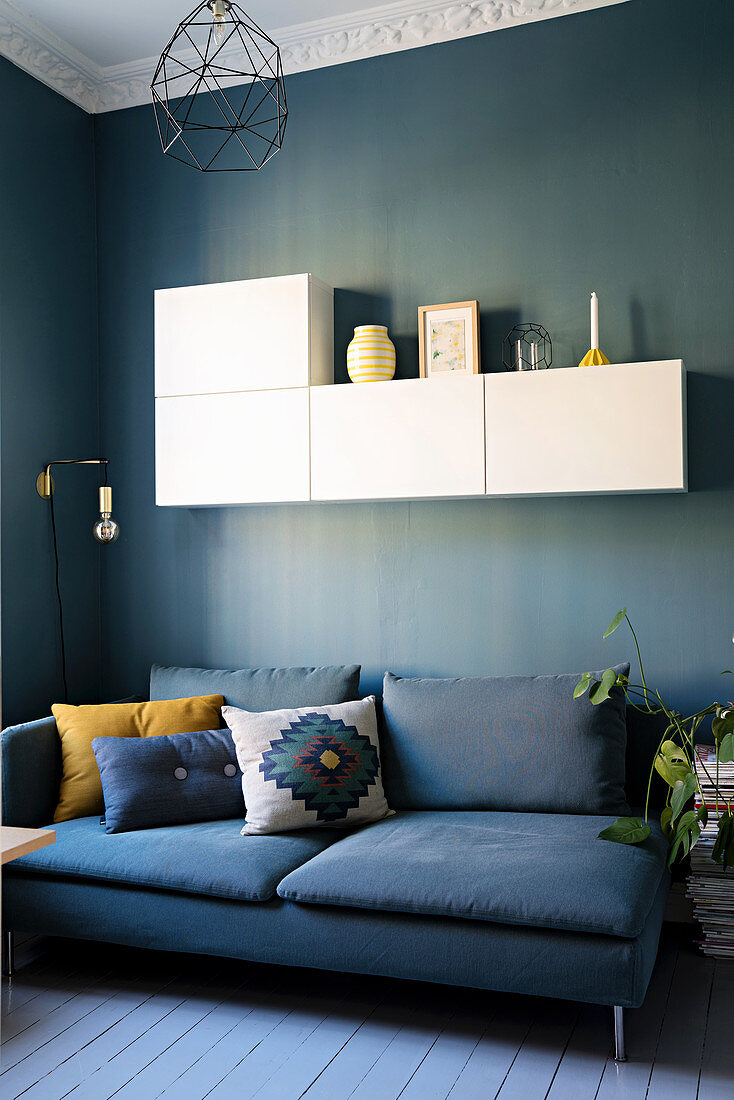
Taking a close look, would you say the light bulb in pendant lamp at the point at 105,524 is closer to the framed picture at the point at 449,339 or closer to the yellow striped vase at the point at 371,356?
the yellow striped vase at the point at 371,356

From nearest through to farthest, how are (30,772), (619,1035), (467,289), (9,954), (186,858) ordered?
(619,1035) → (186,858) → (9,954) → (30,772) → (467,289)

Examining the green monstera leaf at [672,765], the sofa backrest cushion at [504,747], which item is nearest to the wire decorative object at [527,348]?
the sofa backrest cushion at [504,747]

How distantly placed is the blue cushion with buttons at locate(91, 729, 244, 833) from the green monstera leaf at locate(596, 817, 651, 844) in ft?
3.80

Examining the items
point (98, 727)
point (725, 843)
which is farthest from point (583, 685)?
point (98, 727)

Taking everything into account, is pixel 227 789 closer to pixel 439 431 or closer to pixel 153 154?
pixel 439 431

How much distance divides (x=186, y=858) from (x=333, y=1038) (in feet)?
2.01

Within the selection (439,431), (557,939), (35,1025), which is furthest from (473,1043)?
(439,431)

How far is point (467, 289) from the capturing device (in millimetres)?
3426

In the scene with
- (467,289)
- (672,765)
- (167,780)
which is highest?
(467,289)

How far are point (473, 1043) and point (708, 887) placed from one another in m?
0.93

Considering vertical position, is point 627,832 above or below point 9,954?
above

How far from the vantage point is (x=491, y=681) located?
3139mm

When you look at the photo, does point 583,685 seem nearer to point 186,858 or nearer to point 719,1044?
point 719,1044

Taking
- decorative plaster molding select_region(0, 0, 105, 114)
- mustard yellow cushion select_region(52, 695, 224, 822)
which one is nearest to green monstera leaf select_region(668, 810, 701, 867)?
mustard yellow cushion select_region(52, 695, 224, 822)
